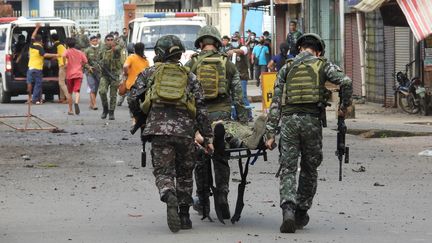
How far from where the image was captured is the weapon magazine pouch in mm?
11266

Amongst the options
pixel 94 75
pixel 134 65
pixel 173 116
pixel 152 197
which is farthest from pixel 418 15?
pixel 173 116

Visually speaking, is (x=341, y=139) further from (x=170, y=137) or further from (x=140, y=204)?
(x=140, y=204)

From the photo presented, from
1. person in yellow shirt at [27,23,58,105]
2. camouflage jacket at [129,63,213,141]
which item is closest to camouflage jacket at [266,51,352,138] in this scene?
camouflage jacket at [129,63,213,141]

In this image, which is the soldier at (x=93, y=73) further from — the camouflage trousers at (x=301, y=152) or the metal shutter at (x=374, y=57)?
the camouflage trousers at (x=301, y=152)

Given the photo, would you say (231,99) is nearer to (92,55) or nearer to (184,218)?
(184,218)

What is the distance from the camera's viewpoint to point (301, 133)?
10648mm

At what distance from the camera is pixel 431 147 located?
1873cm

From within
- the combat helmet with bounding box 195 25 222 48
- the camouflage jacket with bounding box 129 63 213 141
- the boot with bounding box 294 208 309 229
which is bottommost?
the boot with bounding box 294 208 309 229

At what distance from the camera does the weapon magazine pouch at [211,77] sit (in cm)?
1127

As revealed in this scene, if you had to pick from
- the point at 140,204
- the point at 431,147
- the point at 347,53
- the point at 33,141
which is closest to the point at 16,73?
the point at 347,53

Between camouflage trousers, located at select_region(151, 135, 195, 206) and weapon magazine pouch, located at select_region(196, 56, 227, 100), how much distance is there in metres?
0.65

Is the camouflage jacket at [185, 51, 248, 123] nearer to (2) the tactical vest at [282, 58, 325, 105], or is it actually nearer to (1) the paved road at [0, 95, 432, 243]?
(2) the tactical vest at [282, 58, 325, 105]

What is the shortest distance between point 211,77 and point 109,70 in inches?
602

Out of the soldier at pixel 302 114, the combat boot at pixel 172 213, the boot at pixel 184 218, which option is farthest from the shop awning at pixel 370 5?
the combat boot at pixel 172 213
